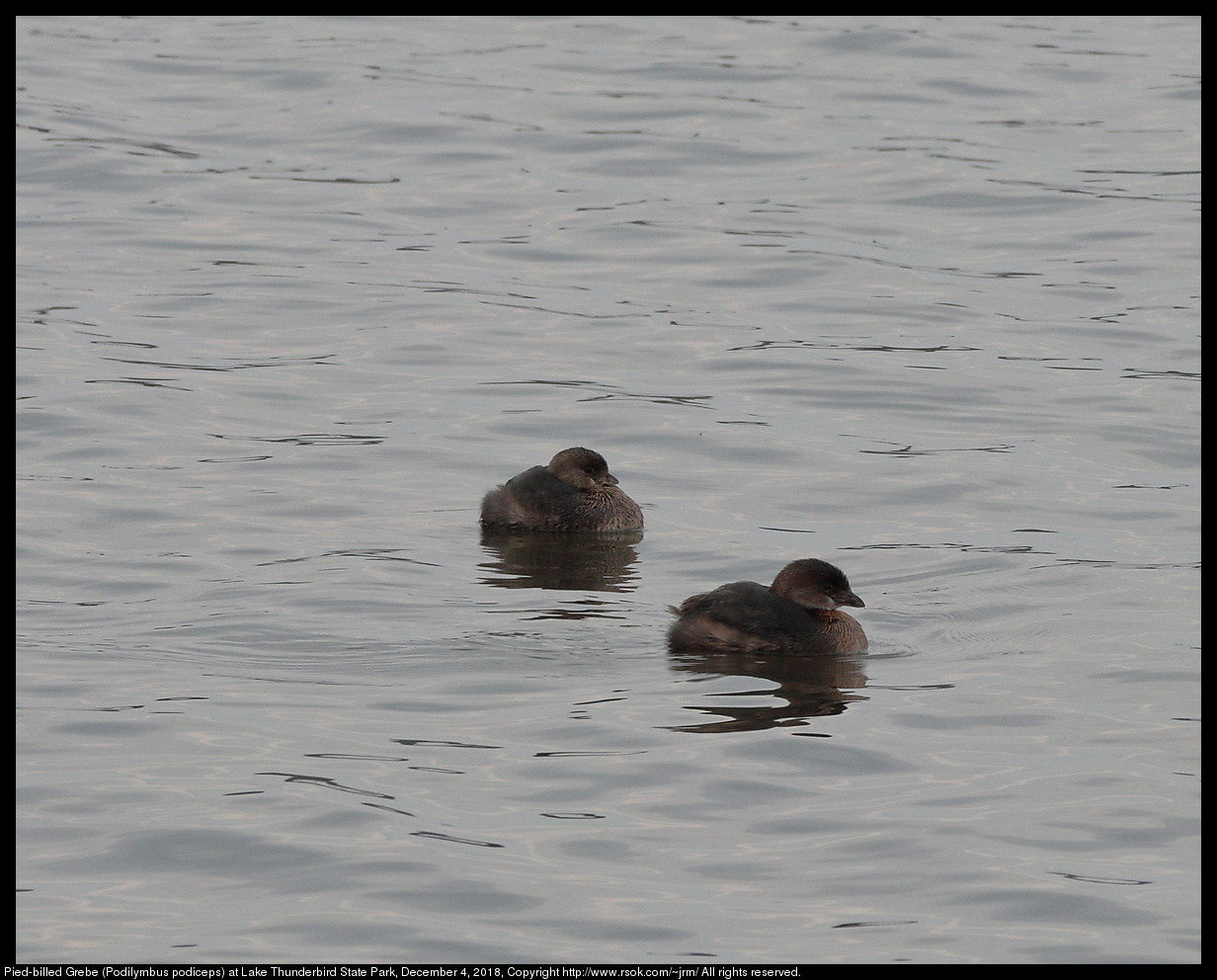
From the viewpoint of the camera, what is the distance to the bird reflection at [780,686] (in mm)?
9312

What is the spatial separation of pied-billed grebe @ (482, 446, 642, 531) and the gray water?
230 millimetres

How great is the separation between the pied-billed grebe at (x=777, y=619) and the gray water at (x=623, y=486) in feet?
0.49

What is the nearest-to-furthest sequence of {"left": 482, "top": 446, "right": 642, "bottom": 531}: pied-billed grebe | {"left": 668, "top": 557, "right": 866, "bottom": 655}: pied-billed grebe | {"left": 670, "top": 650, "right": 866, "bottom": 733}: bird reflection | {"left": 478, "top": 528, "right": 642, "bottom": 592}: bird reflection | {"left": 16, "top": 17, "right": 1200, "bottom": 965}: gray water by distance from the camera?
{"left": 16, "top": 17, "right": 1200, "bottom": 965}: gray water → {"left": 670, "top": 650, "right": 866, "bottom": 733}: bird reflection → {"left": 668, "top": 557, "right": 866, "bottom": 655}: pied-billed grebe → {"left": 478, "top": 528, "right": 642, "bottom": 592}: bird reflection → {"left": 482, "top": 446, "right": 642, "bottom": 531}: pied-billed grebe

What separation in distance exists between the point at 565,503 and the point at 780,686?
339 cm

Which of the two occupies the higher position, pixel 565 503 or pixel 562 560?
pixel 565 503

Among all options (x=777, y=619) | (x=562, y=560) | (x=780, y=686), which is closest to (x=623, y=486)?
(x=562, y=560)

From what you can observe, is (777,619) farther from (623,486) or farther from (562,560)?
(623,486)

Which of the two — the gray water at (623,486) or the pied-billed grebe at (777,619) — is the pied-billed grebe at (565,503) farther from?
the pied-billed grebe at (777,619)

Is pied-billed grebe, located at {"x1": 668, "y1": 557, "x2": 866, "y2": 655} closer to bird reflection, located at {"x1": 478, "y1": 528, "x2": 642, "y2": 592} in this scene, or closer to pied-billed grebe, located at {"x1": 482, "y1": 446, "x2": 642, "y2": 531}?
bird reflection, located at {"x1": 478, "y1": 528, "x2": 642, "y2": 592}

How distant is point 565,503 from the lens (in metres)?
13.0

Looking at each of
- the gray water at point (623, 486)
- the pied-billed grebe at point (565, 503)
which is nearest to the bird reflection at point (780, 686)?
the gray water at point (623, 486)

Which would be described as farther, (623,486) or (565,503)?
(623,486)

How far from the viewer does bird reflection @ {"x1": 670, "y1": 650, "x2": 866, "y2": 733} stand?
9312mm

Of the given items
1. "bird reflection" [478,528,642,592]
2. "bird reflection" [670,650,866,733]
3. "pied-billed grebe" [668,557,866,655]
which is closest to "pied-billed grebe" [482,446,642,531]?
"bird reflection" [478,528,642,592]
